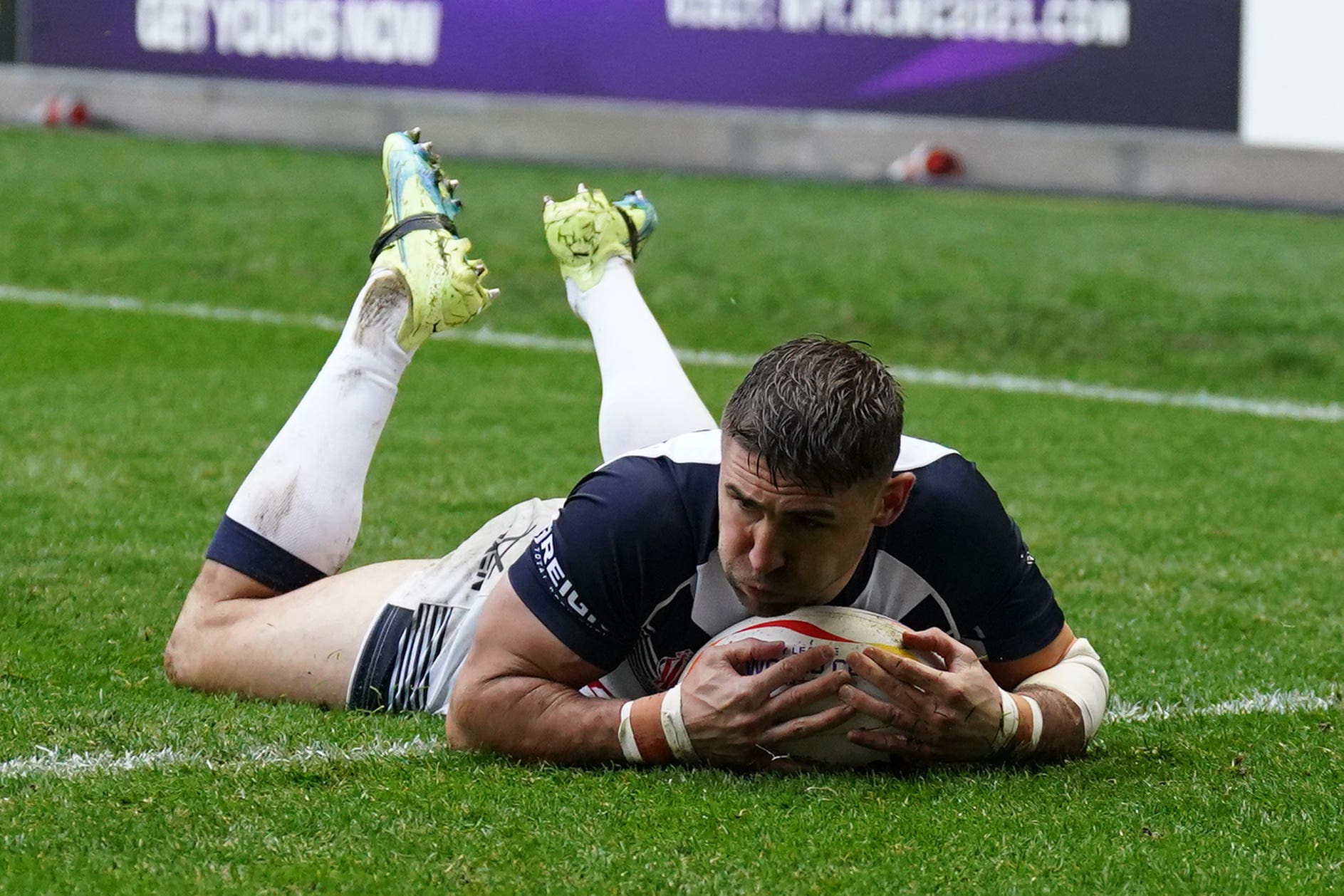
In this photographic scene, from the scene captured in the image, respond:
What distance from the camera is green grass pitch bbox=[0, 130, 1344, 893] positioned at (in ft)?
10.6

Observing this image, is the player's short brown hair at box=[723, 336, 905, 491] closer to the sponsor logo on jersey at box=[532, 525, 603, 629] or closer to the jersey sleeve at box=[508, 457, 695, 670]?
the jersey sleeve at box=[508, 457, 695, 670]

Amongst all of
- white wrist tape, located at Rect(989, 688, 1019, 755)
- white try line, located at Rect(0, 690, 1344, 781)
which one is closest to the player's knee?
white try line, located at Rect(0, 690, 1344, 781)

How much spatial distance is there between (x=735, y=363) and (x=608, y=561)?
651cm

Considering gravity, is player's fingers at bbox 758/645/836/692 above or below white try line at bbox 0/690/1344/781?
above

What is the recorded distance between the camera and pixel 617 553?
3.50 meters

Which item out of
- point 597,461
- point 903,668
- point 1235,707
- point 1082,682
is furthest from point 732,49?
point 903,668

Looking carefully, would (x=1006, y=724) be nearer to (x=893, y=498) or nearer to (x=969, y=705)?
(x=969, y=705)

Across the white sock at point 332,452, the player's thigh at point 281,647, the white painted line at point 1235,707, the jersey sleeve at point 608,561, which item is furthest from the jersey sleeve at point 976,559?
the white sock at point 332,452

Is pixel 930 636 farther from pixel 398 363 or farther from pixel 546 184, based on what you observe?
pixel 546 184

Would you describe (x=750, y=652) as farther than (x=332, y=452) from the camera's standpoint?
No

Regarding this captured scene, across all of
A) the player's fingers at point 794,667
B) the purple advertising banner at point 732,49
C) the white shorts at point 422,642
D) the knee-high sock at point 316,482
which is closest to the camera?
the player's fingers at point 794,667

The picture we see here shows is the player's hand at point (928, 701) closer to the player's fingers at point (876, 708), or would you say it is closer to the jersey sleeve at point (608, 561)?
the player's fingers at point (876, 708)

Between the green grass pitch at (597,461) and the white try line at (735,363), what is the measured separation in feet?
0.66

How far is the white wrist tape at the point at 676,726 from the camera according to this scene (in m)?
3.56
